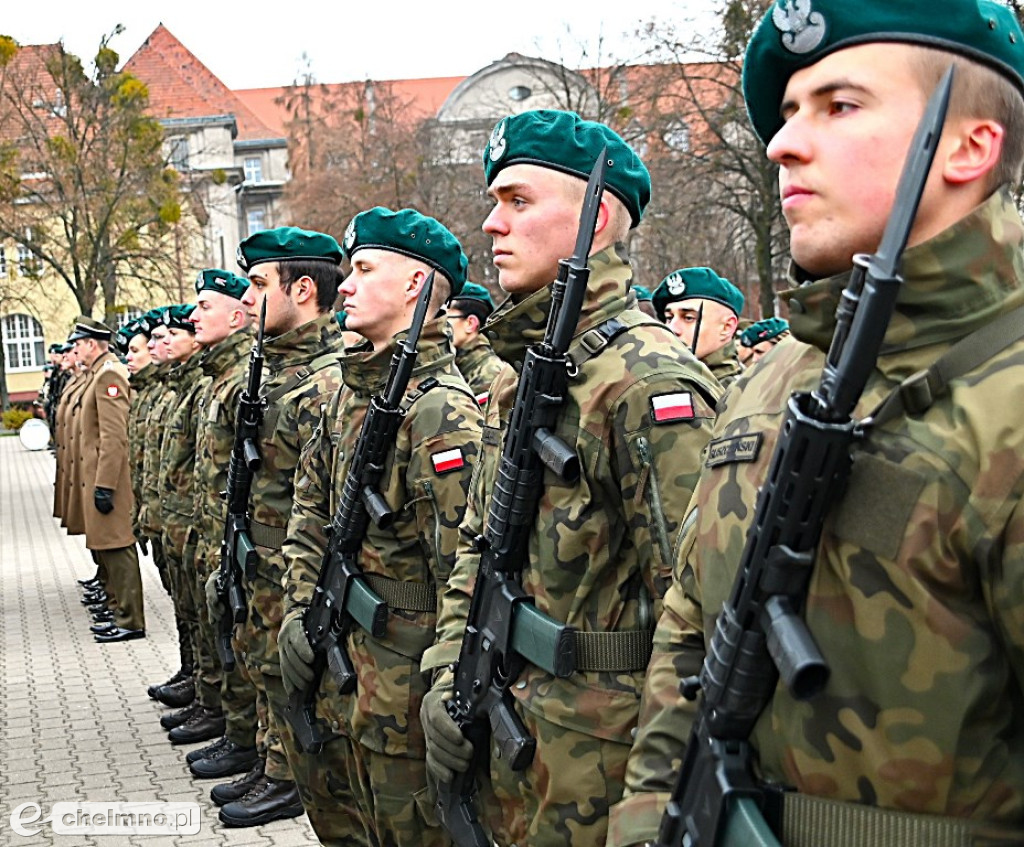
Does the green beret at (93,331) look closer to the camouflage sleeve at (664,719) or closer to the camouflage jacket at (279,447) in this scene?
the camouflage jacket at (279,447)

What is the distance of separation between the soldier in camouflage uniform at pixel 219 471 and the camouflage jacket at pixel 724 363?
240 centimetres

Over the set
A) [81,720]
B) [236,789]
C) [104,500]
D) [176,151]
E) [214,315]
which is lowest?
[81,720]

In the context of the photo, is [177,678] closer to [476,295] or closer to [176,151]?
[476,295]

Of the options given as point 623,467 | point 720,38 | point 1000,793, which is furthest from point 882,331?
point 720,38

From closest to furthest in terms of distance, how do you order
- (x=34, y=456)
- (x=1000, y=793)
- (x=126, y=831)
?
1. (x=1000, y=793)
2. (x=126, y=831)
3. (x=34, y=456)

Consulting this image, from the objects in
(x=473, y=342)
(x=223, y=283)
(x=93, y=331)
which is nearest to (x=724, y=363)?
(x=473, y=342)

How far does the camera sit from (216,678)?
7.60 m

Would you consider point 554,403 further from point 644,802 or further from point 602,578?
point 644,802

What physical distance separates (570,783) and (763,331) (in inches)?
249

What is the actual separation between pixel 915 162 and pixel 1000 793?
0.80m

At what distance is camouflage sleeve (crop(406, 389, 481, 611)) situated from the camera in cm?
391

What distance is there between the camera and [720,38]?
66.9 feet

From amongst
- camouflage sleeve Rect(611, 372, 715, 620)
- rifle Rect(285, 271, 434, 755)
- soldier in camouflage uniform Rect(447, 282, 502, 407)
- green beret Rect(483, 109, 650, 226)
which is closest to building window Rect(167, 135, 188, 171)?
soldier in camouflage uniform Rect(447, 282, 502, 407)

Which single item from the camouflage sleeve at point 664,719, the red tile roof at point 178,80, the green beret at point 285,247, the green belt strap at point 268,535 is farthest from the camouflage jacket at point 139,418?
the red tile roof at point 178,80
